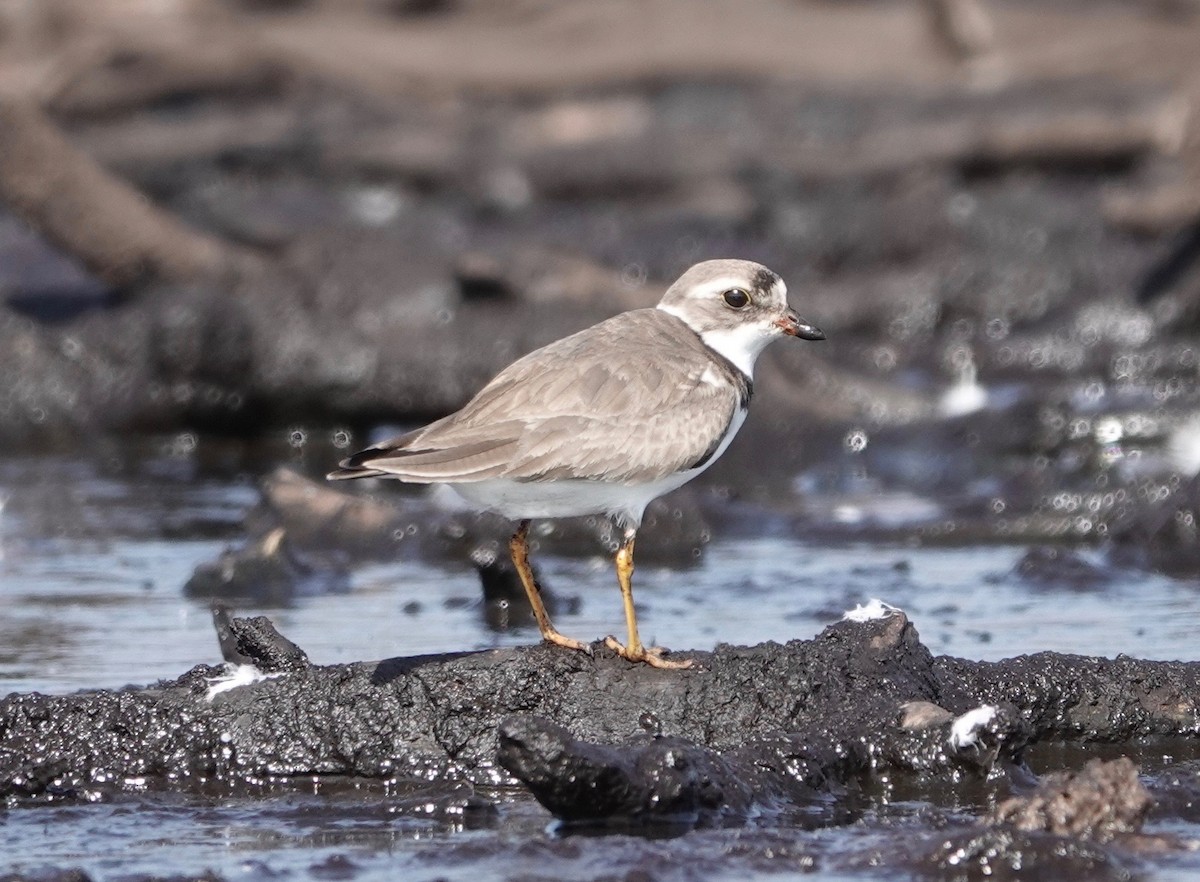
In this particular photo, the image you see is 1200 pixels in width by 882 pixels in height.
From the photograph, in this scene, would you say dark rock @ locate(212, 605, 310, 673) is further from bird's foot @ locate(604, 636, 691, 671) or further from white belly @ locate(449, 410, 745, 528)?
bird's foot @ locate(604, 636, 691, 671)

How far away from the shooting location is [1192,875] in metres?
5.01

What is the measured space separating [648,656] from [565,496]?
61cm

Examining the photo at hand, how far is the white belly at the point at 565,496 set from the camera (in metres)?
6.32

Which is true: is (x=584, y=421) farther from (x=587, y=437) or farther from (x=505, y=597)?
(x=505, y=597)

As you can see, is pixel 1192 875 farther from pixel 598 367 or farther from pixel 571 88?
pixel 571 88

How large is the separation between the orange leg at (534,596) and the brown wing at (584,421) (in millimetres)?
404

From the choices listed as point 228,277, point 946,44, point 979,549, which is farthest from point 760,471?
point 946,44

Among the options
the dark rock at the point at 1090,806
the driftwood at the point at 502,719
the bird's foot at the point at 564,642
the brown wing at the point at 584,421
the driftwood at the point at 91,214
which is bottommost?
the dark rock at the point at 1090,806

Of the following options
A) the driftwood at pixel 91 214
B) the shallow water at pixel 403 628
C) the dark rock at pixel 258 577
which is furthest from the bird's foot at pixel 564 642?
the driftwood at pixel 91 214

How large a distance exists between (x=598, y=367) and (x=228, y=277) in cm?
841

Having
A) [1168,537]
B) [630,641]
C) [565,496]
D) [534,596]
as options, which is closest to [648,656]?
[630,641]

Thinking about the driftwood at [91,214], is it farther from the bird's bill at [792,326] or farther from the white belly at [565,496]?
the white belly at [565,496]

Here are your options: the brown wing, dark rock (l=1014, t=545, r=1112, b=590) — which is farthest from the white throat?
A: dark rock (l=1014, t=545, r=1112, b=590)

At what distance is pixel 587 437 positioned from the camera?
6.38m
